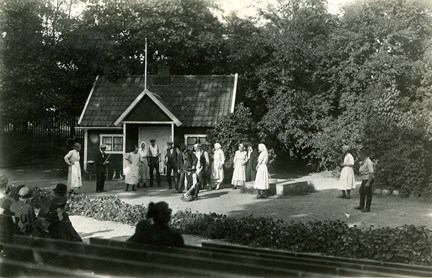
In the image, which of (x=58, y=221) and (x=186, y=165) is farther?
(x=186, y=165)

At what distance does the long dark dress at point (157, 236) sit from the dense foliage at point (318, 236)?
3.60 meters

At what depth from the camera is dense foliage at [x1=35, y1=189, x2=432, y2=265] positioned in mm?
7680

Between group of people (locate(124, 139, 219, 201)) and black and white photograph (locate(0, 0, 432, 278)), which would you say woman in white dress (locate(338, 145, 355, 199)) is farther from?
group of people (locate(124, 139, 219, 201))

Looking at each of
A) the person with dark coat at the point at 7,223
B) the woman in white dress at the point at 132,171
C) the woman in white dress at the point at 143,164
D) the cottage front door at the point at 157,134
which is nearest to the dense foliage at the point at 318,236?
the person with dark coat at the point at 7,223

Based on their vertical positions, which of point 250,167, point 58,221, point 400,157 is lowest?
point 58,221

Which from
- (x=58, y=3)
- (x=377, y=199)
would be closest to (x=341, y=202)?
(x=377, y=199)

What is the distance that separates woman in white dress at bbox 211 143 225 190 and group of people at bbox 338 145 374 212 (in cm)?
486

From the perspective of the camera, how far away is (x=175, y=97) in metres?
24.5

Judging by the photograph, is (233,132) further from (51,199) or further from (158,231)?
(158,231)

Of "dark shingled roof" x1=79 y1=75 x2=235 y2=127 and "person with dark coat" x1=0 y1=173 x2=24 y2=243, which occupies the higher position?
"dark shingled roof" x1=79 y1=75 x2=235 y2=127

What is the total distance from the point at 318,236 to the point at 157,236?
408 cm

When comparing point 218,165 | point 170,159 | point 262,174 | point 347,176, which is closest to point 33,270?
point 262,174

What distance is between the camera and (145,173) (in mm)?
19125

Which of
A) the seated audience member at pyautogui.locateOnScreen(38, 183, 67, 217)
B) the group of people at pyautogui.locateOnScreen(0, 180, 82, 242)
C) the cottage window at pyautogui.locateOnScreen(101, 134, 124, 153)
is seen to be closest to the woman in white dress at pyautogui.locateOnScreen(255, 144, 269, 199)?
the group of people at pyautogui.locateOnScreen(0, 180, 82, 242)
